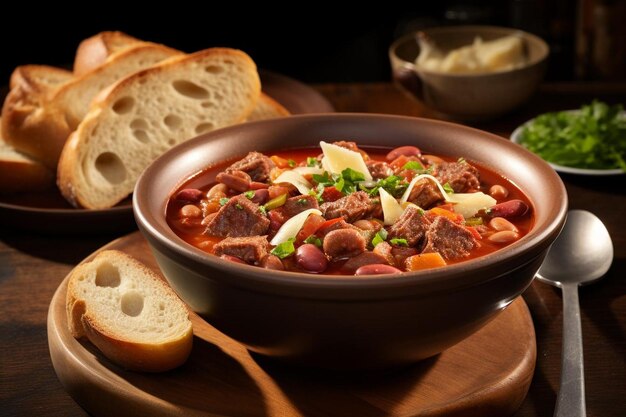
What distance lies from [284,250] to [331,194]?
400mm

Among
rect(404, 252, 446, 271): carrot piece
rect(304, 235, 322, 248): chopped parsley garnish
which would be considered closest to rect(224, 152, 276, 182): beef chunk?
rect(304, 235, 322, 248): chopped parsley garnish

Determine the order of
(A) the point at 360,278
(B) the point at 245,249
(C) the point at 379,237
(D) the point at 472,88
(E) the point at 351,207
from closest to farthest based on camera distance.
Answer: (A) the point at 360,278, (B) the point at 245,249, (C) the point at 379,237, (E) the point at 351,207, (D) the point at 472,88

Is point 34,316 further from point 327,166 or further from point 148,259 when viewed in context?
point 327,166

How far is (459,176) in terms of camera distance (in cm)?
291

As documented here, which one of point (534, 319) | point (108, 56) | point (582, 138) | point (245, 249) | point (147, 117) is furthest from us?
point (108, 56)

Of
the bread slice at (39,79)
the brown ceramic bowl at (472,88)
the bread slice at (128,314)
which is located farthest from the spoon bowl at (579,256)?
the bread slice at (39,79)

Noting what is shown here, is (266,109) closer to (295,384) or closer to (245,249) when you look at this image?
(245,249)

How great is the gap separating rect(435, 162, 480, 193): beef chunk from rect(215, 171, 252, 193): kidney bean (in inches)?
25.8

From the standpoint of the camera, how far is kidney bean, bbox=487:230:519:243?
2.56 meters

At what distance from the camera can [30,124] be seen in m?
4.14

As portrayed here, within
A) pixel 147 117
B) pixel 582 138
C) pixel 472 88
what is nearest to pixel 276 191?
pixel 147 117

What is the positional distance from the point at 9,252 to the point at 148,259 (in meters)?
0.71

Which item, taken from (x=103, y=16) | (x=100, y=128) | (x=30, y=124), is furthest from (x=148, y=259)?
(x=103, y=16)

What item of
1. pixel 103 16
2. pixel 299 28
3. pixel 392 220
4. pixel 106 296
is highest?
pixel 392 220
